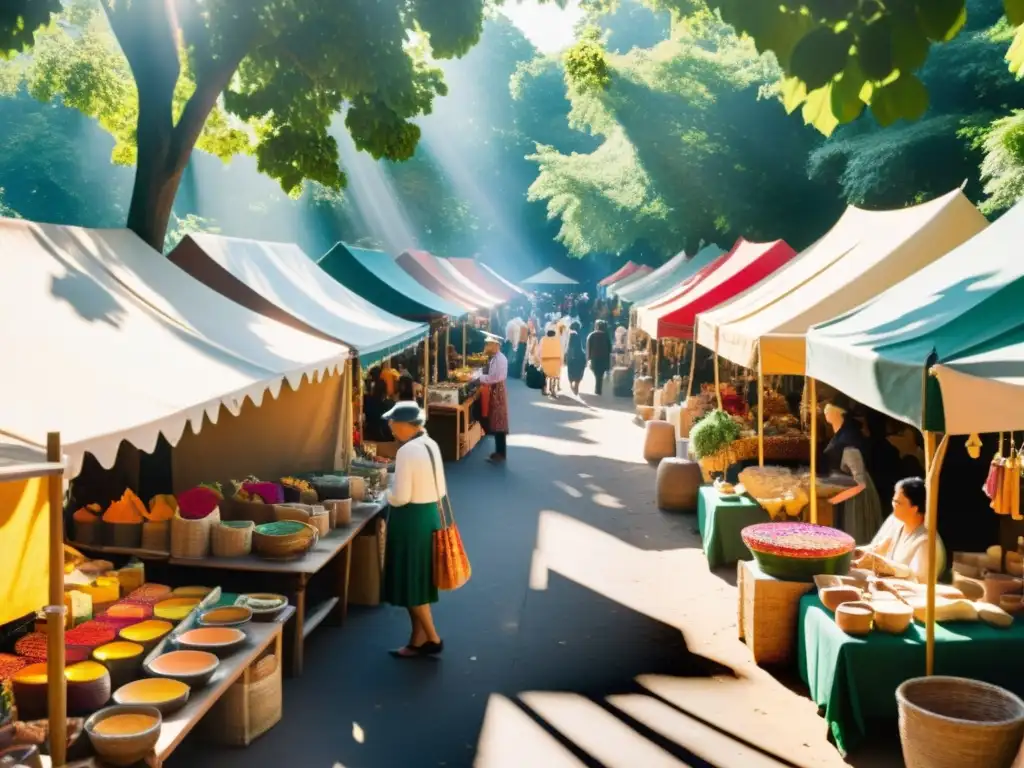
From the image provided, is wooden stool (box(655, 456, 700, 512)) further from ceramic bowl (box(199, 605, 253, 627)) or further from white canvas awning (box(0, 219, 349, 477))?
ceramic bowl (box(199, 605, 253, 627))

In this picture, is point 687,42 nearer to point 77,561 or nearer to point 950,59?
point 950,59

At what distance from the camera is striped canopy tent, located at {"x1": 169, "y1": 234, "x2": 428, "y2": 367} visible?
9.28 meters

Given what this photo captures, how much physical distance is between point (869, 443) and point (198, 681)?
591cm

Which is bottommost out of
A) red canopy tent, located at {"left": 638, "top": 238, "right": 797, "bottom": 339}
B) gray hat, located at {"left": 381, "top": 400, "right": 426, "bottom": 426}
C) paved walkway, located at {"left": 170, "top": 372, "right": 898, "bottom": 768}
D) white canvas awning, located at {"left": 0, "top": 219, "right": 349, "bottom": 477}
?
paved walkway, located at {"left": 170, "top": 372, "right": 898, "bottom": 768}

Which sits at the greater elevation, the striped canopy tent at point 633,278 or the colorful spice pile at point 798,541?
the striped canopy tent at point 633,278

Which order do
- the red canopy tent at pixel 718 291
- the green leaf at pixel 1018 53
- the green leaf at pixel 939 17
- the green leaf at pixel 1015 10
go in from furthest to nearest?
the red canopy tent at pixel 718 291 → the green leaf at pixel 1018 53 → the green leaf at pixel 939 17 → the green leaf at pixel 1015 10

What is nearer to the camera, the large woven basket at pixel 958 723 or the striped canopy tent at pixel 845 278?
the large woven basket at pixel 958 723

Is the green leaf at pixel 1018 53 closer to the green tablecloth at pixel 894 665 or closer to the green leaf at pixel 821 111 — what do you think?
the green leaf at pixel 821 111

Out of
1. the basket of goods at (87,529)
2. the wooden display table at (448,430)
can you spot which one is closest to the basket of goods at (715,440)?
the wooden display table at (448,430)

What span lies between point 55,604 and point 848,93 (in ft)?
10.5

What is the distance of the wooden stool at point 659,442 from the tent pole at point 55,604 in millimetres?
11241

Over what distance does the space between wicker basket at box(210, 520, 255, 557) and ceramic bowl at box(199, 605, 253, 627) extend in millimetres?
846

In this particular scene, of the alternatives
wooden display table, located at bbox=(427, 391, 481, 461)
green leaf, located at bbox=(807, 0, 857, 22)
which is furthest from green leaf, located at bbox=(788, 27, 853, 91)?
wooden display table, located at bbox=(427, 391, 481, 461)

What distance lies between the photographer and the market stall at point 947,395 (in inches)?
176
